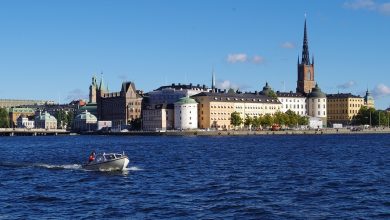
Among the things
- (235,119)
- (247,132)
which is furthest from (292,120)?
(247,132)

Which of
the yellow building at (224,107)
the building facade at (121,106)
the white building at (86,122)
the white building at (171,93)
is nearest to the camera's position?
the yellow building at (224,107)

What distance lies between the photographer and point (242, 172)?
3981 centimetres

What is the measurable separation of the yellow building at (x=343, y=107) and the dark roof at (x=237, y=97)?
72.3ft

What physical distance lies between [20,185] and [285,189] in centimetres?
1308

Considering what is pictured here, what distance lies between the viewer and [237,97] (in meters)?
161

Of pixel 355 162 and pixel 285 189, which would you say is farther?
pixel 355 162

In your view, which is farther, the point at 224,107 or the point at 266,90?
the point at 266,90

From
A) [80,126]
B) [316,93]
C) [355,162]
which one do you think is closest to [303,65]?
[316,93]

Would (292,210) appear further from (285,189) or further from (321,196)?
(285,189)

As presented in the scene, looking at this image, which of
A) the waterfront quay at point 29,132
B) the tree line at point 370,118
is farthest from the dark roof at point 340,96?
the waterfront quay at point 29,132

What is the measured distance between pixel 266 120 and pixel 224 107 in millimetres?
10833

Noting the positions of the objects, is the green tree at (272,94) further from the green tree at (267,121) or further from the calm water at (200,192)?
the calm water at (200,192)

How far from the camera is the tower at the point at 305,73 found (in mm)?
191875

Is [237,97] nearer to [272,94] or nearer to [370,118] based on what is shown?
[272,94]
